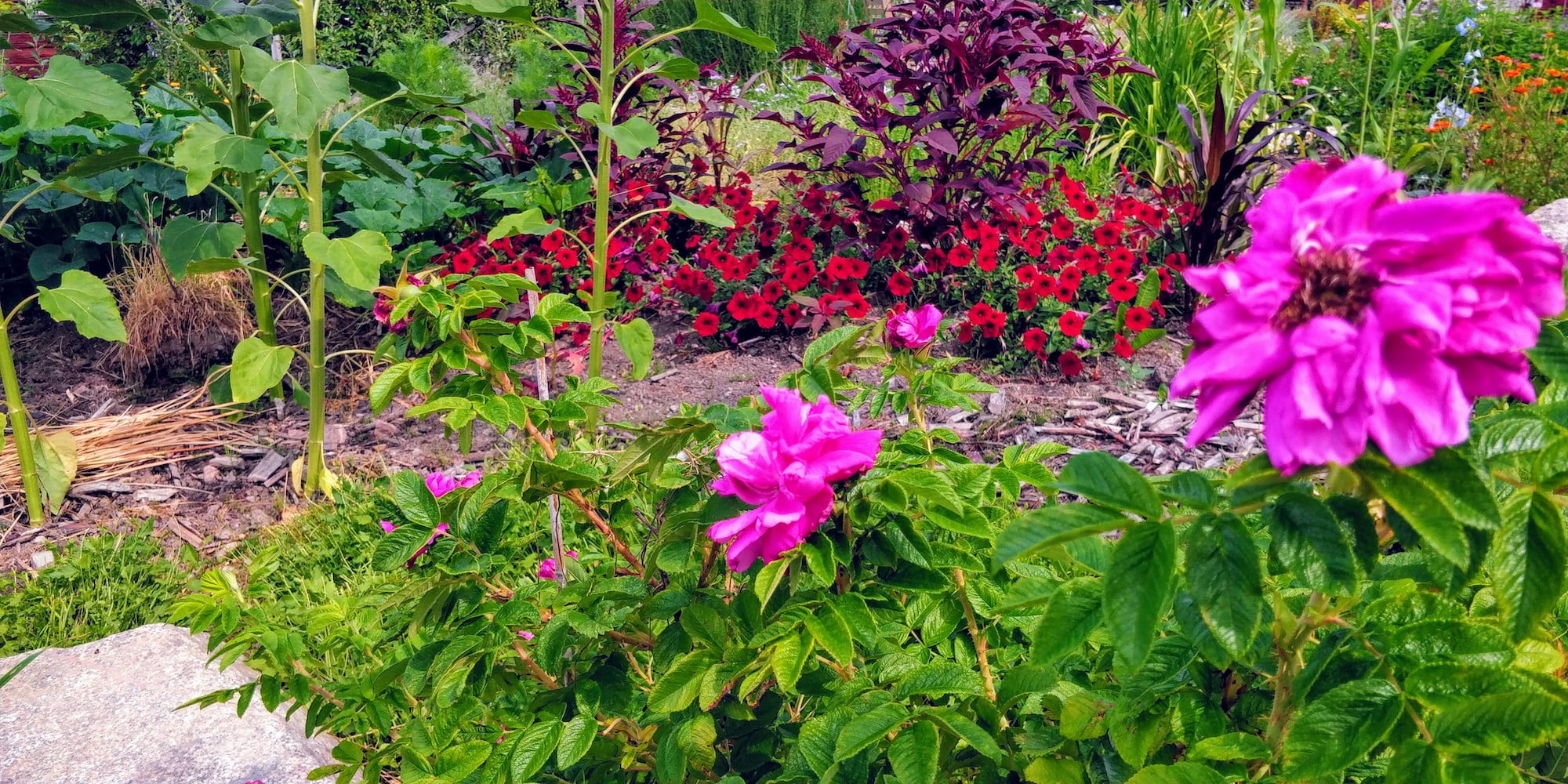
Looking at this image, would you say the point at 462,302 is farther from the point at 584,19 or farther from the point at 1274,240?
the point at 584,19

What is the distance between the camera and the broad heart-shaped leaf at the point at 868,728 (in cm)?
85

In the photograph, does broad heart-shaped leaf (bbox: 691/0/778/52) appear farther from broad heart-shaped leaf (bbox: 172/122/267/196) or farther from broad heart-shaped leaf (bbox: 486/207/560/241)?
broad heart-shaped leaf (bbox: 172/122/267/196)

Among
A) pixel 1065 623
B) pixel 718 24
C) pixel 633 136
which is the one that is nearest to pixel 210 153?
pixel 633 136

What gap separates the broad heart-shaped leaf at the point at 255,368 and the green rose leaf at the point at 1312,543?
89.6 inches

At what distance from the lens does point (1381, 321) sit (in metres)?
0.51

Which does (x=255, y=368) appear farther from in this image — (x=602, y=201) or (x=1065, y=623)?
(x=1065, y=623)

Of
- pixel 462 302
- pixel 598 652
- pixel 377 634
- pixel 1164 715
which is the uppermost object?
pixel 462 302

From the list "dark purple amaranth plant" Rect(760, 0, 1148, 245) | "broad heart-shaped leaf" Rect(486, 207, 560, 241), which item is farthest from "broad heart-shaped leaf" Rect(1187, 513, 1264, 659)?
"dark purple amaranth plant" Rect(760, 0, 1148, 245)

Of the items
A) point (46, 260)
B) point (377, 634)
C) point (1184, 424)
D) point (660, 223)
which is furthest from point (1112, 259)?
point (46, 260)

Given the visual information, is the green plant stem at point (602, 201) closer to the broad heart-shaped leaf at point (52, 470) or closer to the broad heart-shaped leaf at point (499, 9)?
the broad heart-shaped leaf at point (499, 9)

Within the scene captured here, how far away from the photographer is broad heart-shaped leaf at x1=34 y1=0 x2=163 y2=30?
2.47 metres

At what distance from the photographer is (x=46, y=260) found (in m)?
3.73

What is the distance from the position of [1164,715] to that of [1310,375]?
0.51 m

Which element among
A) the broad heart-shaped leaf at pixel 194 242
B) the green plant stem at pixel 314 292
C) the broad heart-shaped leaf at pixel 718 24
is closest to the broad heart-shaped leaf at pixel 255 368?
the green plant stem at pixel 314 292
